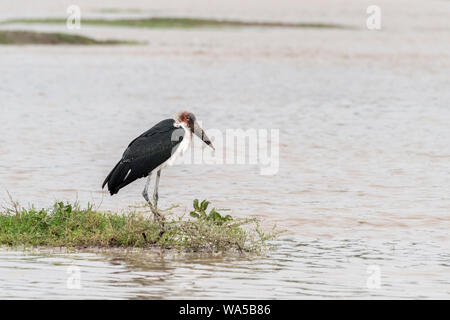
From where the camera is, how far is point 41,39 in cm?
4862

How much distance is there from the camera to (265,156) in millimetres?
18266

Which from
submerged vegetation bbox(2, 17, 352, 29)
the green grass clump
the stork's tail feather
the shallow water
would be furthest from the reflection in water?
submerged vegetation bbox(2, 17, 352, 29)

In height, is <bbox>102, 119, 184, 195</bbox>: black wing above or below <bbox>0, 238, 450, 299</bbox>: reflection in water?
above

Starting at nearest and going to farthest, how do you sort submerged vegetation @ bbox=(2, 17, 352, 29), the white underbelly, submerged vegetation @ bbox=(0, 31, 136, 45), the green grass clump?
the green grass clump < the white underbelly < submerged vegetation @ bbox=(0, 31, 136, 45) < submerged vegetation @ bbox=(2, 17, 352, 29)

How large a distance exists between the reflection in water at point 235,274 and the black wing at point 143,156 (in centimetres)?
101

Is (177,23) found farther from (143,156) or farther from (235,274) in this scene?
(235,274)

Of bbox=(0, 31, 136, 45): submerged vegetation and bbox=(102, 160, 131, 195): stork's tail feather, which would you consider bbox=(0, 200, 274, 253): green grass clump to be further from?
bbox=(0, 31, 136, 45): submerged vegetation

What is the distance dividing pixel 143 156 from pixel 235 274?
2.13 metres

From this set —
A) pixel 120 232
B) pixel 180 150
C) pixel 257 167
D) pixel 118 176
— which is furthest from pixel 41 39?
pixel 120 232

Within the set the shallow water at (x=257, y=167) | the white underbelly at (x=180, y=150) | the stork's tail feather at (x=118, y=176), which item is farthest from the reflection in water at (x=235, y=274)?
the white underbelly at (x=180, y=150)

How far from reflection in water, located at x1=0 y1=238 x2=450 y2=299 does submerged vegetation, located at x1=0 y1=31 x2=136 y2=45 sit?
3838cm

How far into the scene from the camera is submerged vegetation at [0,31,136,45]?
4791cm

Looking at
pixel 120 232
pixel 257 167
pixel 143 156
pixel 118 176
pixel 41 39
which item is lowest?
pixel 120 232
